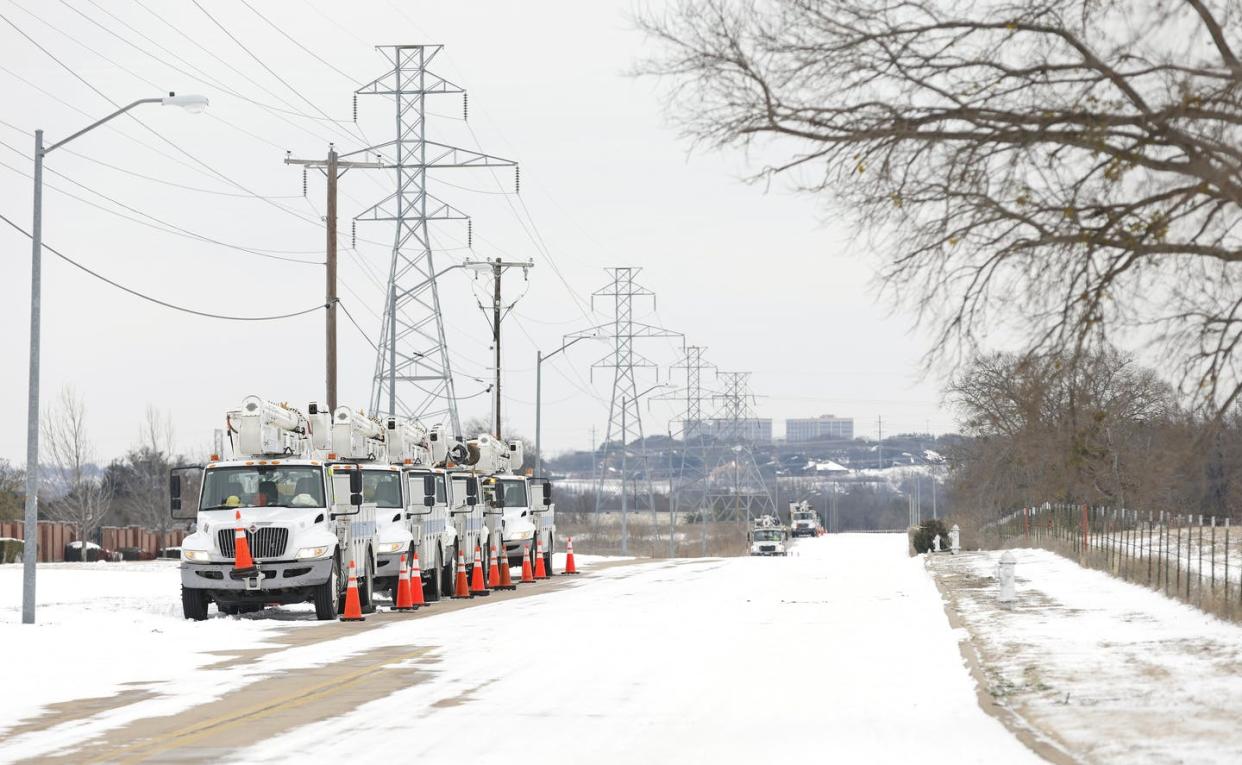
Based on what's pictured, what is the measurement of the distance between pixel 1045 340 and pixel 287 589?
52.8 ft

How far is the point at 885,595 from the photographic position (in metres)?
34.0

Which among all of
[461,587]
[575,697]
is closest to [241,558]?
[461,587]

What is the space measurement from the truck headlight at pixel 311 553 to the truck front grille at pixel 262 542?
279 millimetres

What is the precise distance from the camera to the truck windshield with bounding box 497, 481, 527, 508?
4434cm

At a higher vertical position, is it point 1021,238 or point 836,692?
point 1021,238

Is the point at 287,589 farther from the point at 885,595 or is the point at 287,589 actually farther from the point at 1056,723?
the point at 1056,723

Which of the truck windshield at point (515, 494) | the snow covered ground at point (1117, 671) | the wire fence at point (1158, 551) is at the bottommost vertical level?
the snow covered ground at point (1117, 671)

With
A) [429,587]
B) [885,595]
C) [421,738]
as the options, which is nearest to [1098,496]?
[885,595]

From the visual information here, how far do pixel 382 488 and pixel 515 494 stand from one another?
12.7 meters

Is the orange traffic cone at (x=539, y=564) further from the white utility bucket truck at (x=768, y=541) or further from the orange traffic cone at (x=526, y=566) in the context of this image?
the white utility bucket truck at (x=768, y=541)

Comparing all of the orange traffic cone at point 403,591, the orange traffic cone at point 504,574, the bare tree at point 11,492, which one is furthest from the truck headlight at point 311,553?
the bare tree at point 11,492

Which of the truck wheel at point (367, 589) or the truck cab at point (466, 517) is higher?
the truck cab at point (466, 517)

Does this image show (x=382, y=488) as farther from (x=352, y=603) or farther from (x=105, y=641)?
(x=105, y=641)

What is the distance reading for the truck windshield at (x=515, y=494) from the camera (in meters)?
44.3
